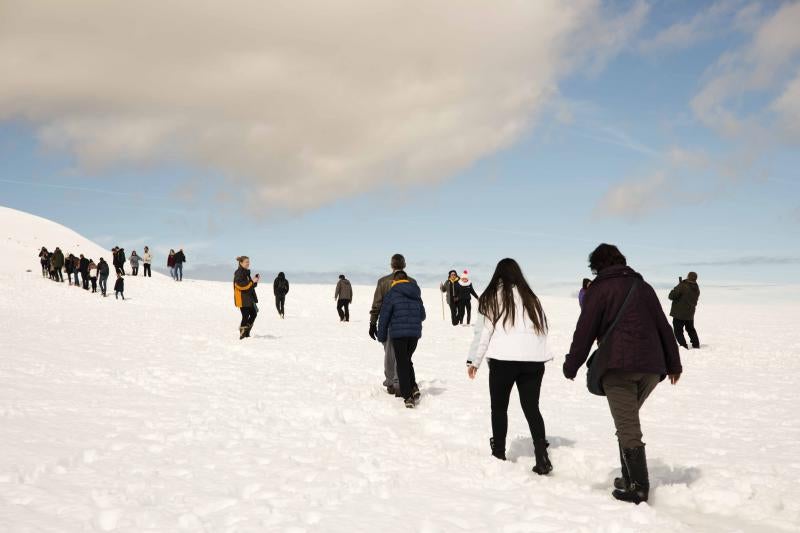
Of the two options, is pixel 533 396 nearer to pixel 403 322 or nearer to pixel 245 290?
pixel 403 322

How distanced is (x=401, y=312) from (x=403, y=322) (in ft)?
0.50

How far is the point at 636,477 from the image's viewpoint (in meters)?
5.34

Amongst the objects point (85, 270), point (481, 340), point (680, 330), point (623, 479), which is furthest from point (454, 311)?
point (85, 270)

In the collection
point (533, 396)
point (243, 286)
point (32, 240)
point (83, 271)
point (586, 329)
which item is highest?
point (32, 240)

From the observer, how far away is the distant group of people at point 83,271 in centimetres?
3294

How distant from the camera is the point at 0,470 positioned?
570 centimetres

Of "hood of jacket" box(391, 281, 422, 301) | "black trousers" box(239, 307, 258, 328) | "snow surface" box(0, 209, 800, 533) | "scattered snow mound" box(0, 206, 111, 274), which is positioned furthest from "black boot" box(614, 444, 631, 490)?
"scattered snow mound" box(0, 206, 111, 274)

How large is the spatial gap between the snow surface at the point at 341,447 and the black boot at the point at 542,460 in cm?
14

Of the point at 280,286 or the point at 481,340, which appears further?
the point at 280,286


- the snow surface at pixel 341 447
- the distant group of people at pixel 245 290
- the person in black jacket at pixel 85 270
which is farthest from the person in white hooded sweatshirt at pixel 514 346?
the person in black jacket at pixel 85 270

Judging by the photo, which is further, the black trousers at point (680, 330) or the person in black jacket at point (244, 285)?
the black trousers at point (680, 330)

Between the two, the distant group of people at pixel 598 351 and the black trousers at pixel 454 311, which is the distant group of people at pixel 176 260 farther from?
the distant group of people at pixel 598 351

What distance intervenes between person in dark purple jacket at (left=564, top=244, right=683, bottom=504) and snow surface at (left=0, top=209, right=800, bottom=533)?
40cm

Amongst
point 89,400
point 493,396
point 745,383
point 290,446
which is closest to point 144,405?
point 89,400
